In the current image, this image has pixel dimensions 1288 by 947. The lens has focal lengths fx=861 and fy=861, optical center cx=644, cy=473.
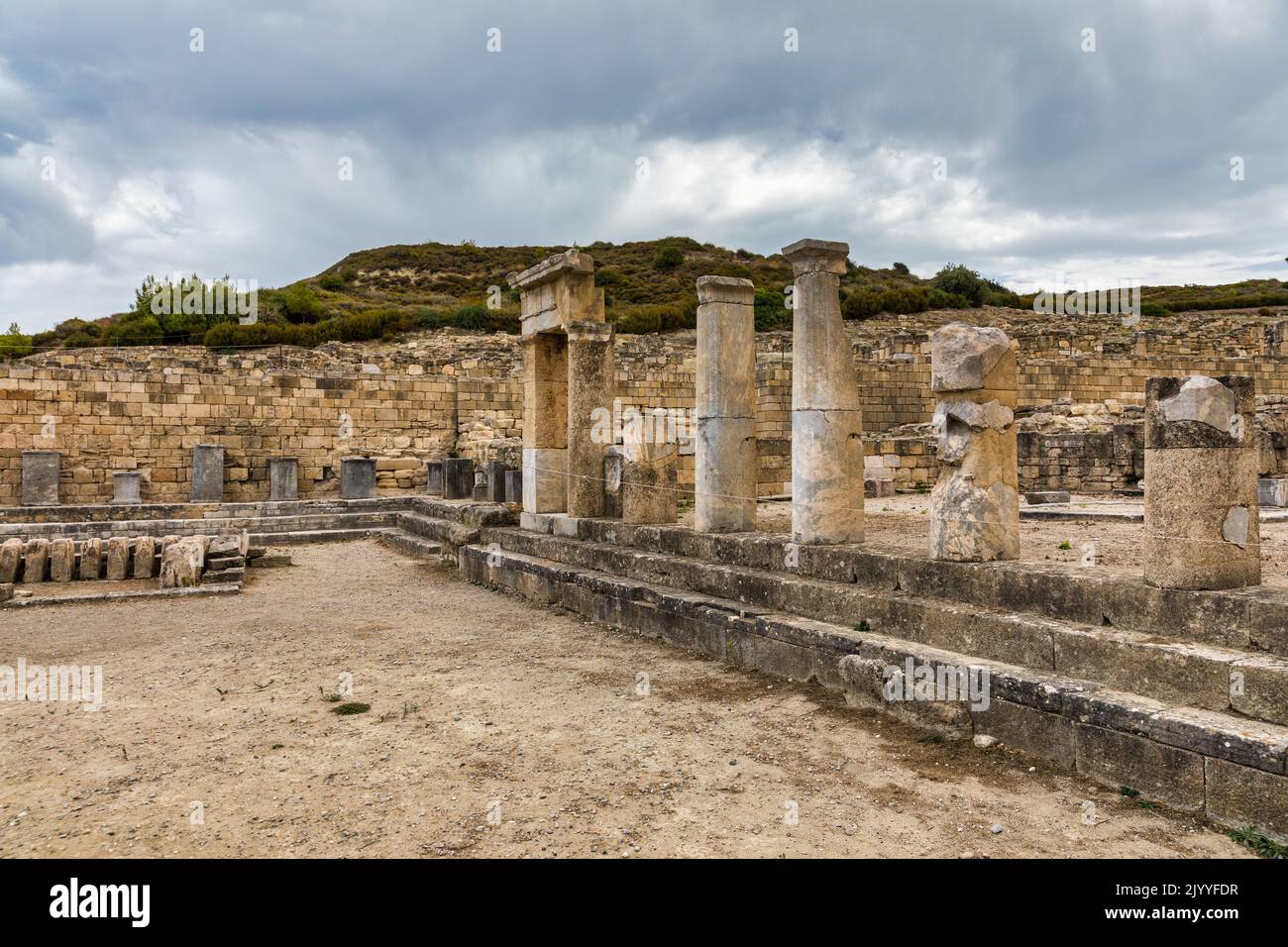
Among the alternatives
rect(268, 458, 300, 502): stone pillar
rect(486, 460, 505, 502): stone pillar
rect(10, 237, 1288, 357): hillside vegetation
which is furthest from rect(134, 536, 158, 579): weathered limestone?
rect(10, 237, 1288, 357): hillside vegetation

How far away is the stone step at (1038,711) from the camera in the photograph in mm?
3432

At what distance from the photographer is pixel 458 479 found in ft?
57.4

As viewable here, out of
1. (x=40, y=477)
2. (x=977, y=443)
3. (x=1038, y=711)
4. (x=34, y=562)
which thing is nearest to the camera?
(x=1038, y=711)

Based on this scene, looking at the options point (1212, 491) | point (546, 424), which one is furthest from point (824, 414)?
point (546, 424)

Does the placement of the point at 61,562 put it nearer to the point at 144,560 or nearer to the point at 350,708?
the point at 144,560

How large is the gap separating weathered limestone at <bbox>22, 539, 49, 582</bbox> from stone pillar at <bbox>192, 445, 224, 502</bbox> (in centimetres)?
735

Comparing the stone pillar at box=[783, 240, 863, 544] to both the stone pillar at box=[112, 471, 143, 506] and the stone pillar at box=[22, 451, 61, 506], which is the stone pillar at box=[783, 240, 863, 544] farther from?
the stone pillar at box=[22, 451, 61, 506]

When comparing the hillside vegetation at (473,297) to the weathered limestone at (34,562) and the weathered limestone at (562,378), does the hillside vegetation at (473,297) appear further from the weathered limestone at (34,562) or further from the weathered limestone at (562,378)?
the weathered limestone at (34,562)

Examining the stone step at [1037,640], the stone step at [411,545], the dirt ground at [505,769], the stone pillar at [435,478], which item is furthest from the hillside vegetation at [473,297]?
the dirt ground at [505,769]

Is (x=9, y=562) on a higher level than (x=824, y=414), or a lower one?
lower

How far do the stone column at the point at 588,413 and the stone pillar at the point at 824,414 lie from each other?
3657 millimetres

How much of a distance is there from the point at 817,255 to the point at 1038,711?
4138 millimetres
